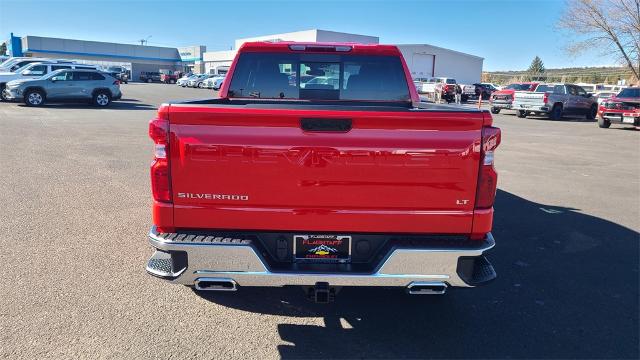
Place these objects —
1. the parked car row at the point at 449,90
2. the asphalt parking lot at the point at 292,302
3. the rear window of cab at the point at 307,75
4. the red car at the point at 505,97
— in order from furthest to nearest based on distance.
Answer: the parked car row at the point at 449,90, the red car at the point at 505,97, the rear window of cab at the point at 307,75, the asphalt parking lot at the point at 292,302

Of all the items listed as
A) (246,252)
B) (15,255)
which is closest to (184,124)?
(246,252)

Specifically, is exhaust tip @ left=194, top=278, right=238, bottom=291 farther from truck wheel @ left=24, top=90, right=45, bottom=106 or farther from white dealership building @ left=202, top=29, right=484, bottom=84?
white dealership building @ left=202, top=29, right=484, bottom=84

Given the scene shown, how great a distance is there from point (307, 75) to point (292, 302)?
2.35m

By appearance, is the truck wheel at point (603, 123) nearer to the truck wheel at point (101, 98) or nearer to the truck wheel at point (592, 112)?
the truck wheel at point (592, 112)

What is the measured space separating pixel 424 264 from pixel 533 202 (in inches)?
209

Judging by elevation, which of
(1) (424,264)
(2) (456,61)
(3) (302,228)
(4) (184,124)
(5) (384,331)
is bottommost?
(5) (384,331)

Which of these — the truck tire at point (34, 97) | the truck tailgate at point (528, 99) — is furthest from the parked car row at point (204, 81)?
the truck tailgate at point (528, 99)

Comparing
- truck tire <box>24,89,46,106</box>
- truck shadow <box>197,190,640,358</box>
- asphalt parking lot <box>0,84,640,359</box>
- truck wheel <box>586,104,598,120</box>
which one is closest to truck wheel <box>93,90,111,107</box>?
truck tire <box>24,89,46,106</box>

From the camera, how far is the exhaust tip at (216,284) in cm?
306

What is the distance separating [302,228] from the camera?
10.2 feet

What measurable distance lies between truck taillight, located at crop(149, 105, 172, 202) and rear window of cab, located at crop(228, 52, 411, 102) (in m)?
2.09

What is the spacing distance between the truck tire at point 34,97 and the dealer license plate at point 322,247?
2284 cm

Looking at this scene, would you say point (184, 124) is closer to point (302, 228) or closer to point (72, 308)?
point (302, 228)

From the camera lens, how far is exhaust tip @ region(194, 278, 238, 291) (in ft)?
10.0
